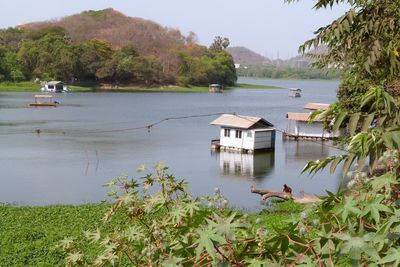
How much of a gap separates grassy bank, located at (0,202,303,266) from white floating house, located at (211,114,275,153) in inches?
550

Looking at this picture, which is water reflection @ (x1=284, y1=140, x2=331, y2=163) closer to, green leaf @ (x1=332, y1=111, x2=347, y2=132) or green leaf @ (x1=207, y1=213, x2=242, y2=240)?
green leaf @ (x1=332, y1=111, x2=347, y2=132)

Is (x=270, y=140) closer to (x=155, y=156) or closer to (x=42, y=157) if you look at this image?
(x=155, y=156)

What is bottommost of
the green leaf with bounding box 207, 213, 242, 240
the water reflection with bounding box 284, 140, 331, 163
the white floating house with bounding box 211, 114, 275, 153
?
the water reflection with bounding box 284, 140, 331, 163

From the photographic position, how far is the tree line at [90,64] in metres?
82.8

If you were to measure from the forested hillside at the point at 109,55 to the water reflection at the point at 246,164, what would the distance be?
59.0m

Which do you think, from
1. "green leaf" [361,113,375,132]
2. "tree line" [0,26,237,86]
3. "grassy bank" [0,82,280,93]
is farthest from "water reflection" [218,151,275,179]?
"tree line" [0,26,237,86]

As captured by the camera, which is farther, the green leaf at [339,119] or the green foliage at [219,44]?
the green foliage at [219,44]

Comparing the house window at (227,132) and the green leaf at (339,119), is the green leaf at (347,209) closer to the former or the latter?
the green leaf at (339,119)

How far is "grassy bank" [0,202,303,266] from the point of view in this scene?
9023 mm

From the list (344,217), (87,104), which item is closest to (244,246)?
(344,217)

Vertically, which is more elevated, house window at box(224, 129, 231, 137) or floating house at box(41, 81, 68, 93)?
floating house at box(41, 81, 68, 93)

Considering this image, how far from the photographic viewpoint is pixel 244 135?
30000mm

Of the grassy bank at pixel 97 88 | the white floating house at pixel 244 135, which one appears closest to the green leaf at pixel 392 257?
the white floating house at pixel 244 135

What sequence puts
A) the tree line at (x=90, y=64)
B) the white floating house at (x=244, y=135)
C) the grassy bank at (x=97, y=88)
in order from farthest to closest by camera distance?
1. the tree line at (x=90, y=64)
2. the grassy bank at (x=97, y=88)
3. the white floating house at (x=244, y=135)
